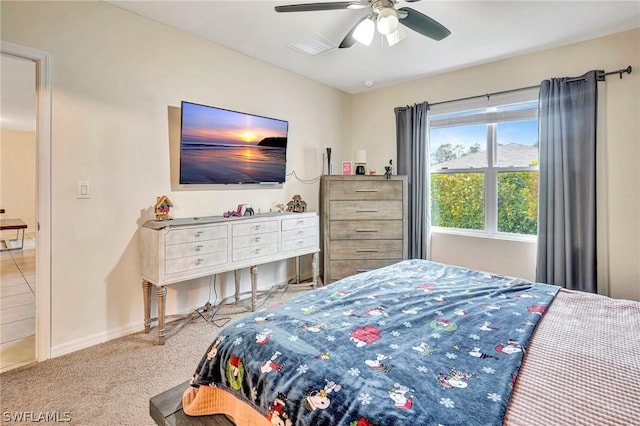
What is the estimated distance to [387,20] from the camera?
1952 mm

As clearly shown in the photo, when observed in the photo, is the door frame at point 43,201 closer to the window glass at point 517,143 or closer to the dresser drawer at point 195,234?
the dresser drawer at point 195,234

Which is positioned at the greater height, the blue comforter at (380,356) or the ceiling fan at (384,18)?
the ceiling fan at (384,18)

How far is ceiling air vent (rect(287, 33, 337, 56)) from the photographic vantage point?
291 centimetres

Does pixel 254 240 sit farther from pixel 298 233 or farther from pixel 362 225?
pixel 362 225

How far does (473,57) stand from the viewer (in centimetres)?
333

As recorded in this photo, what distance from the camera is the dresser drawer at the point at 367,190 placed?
3850 millimetres

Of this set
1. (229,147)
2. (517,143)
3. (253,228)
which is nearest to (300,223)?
(253,228)

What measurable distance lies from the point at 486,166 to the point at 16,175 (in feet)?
31.8

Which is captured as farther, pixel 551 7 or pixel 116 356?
pixel 551 7

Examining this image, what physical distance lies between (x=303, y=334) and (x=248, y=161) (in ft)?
7.97

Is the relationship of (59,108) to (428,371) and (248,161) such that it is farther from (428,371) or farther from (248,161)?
(428,371)

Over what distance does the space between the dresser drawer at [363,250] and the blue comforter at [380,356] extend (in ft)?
6.88

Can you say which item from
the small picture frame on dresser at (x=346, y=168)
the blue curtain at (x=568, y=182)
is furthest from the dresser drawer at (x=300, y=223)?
the blue curtain at (x=568, y=182)

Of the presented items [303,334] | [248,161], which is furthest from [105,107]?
[303,334]
